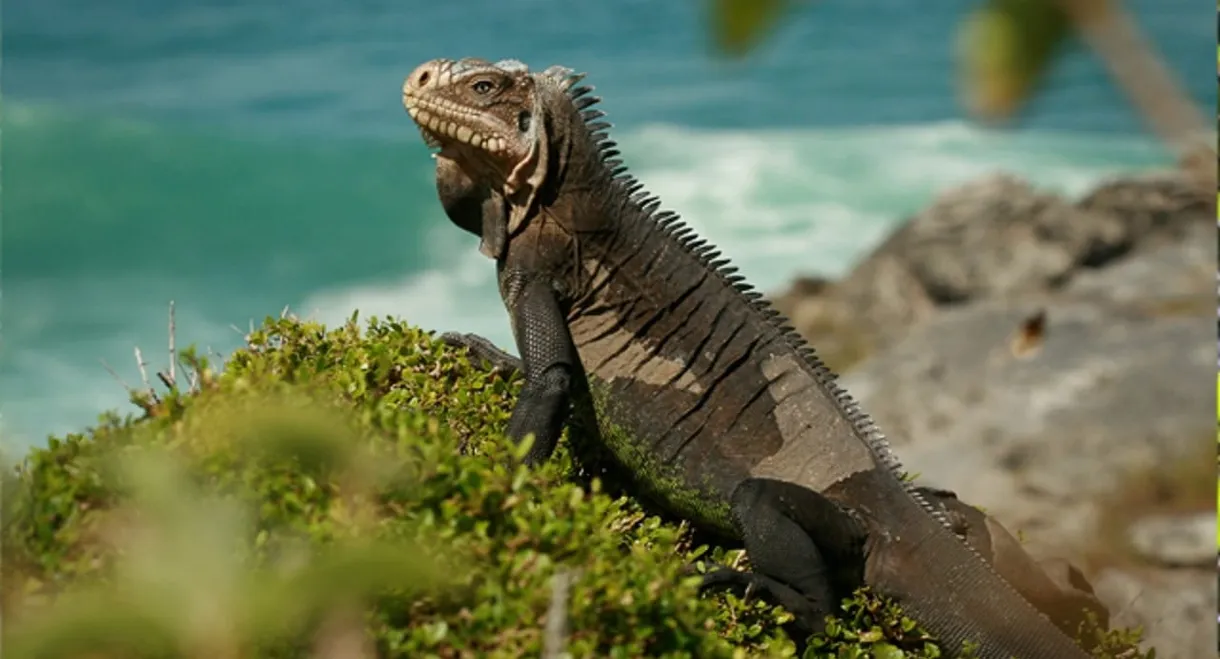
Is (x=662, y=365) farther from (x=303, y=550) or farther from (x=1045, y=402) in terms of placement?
(x=1045, y=402)

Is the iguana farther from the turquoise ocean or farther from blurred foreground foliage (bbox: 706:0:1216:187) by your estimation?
the turquoise ocean

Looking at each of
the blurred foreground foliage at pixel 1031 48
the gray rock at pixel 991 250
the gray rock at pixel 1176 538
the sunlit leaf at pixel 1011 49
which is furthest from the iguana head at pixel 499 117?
the gray rock at pixel 991 250

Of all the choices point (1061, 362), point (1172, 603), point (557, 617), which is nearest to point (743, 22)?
point (557, 617)

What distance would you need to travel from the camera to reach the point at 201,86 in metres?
31.4

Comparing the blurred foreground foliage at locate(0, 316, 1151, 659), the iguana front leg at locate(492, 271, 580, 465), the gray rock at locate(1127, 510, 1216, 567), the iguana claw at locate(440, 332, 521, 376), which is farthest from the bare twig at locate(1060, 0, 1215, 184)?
the gray rock at locate(1127, 510, 1216, 567)

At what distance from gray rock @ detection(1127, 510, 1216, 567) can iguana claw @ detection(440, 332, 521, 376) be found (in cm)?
671

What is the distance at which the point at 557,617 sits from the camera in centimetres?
287

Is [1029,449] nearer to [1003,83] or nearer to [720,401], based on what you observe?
[720,401]

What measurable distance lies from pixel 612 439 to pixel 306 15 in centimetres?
3452

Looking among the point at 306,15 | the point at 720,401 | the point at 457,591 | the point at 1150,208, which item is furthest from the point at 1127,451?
the point at 306,15

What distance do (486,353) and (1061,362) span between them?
916 centimetres

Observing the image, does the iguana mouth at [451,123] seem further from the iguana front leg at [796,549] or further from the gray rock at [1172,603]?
the gray rock at [1172,603]

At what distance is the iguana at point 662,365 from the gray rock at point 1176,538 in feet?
20.2

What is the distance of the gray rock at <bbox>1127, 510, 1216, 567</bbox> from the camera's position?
10.1 meters
